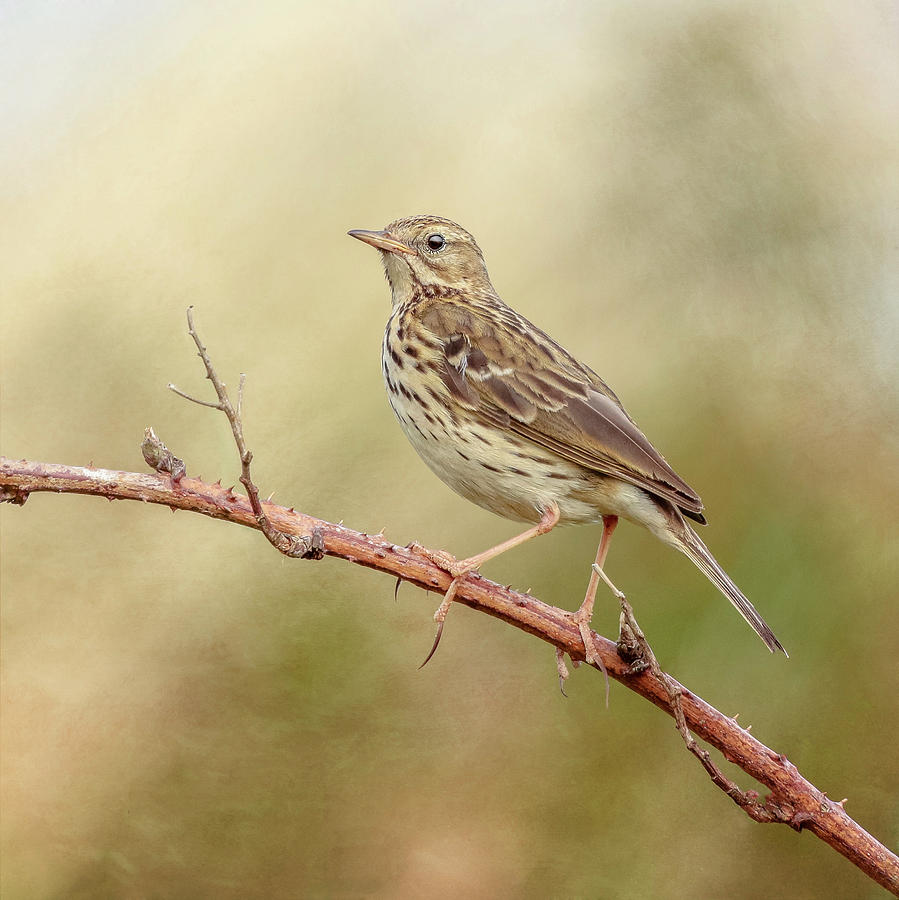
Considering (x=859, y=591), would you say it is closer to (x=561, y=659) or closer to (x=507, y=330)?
(x=507, y=330)

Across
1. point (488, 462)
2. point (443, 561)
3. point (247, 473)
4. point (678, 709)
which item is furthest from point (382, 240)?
point (678, 709)

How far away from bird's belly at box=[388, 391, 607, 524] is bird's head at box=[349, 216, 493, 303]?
694 millimetres

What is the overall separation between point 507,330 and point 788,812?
5.26 feet

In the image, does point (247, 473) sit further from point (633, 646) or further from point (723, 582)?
point (723, 582)

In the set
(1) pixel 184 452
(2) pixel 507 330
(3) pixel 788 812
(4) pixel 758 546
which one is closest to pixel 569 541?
(4) pixel 758 546

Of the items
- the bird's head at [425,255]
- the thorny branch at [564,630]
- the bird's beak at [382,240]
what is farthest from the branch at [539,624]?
the bird's head at [425,255]

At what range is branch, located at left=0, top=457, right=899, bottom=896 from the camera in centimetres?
210

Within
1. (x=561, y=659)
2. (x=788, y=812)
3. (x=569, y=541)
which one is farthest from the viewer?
(x=569, y=541)

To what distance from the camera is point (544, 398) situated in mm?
3027

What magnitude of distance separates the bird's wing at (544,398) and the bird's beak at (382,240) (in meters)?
0.23

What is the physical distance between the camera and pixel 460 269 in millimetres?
3619

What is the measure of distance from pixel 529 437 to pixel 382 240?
80cm

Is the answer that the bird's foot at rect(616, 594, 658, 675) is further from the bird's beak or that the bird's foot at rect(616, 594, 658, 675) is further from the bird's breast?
the bird's beak

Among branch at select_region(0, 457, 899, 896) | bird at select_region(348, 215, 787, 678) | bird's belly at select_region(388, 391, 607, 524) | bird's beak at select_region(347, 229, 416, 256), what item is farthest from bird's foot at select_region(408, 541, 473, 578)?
bird's beak at select_region(347, 229, 416, 256)
